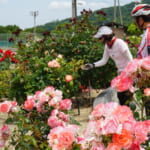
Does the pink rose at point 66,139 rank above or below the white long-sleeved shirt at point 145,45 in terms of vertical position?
below

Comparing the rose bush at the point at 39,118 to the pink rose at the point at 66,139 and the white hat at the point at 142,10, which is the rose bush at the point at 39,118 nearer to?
the pink rose at the point at 66,139

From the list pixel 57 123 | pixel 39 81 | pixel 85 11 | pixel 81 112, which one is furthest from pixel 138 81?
pixel 85 11

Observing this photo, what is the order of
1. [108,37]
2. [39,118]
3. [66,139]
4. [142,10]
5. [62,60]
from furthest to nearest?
[62,60] < [108,37] < [142,10] < [39,118] < [66,139]

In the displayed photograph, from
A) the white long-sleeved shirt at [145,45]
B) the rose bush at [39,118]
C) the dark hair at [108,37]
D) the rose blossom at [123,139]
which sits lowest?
the rose bush at [39,118]

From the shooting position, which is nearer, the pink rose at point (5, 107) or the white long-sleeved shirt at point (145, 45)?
the pink rose at point (5, 107)

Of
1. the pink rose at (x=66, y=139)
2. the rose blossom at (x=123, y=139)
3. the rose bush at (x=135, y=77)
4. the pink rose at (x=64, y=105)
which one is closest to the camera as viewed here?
the rose blossom at (x=123, y=139)

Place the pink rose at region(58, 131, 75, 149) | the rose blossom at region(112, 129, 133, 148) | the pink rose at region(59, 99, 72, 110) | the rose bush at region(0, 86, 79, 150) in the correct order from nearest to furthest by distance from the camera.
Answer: the rose blossom at region(112, 129, 133, 148) < the pink rose at region(58, 131, 75, 149) < the rose bush at region(0, 86, 79, 150) < the pink rose at region(59, 99, 72, 110)

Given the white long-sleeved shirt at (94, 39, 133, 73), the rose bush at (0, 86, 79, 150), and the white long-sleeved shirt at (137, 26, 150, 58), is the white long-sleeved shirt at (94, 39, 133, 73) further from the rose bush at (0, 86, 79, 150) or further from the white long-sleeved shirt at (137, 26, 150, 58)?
the rose bush at (0, 86, 79, 150)

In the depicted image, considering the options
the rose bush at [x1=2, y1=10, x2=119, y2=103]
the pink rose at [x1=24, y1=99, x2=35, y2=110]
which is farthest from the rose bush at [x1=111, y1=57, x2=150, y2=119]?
the rose bush at [x1=2, y1=10, x2=119, y2=103]

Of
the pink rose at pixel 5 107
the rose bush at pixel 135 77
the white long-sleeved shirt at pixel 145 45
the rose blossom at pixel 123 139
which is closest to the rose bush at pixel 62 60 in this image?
the white long-sleeved shirt at pixel 145 45

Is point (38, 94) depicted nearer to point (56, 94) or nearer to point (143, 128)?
point (56, 94)

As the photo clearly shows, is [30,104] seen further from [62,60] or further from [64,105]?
[62,60]

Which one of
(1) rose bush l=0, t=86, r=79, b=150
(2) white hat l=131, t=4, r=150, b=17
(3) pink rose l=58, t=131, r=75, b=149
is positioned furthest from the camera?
(2) white hat l=131, t=4, r=150, b=17

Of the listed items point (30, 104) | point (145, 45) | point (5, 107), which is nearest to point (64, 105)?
point (30, 104)
